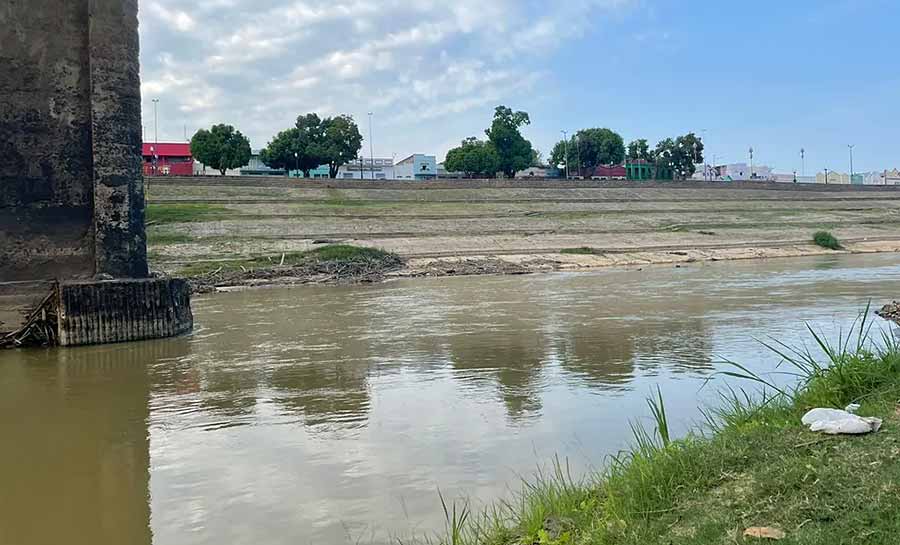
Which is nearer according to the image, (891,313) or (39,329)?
(39,329)

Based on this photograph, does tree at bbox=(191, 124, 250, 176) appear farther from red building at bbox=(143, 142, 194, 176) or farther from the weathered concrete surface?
the weathered concrete surface

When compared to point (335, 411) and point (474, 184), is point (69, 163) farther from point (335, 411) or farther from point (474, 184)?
point (474, 184)

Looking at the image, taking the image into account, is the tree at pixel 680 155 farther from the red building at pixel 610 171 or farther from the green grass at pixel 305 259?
the green grass at pixel 305 259

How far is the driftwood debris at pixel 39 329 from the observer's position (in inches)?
555

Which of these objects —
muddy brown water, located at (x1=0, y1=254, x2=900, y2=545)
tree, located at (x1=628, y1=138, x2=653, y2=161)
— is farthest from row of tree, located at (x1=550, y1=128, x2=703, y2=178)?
muddy brown water, located at (x1=0, y1=254, x2=900, y2=545)

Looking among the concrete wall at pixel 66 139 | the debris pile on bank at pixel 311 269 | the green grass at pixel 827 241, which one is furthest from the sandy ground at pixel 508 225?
the concrete wall at pixel 66 139

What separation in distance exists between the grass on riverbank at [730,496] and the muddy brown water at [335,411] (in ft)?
2.97

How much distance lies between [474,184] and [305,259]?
2471 cm

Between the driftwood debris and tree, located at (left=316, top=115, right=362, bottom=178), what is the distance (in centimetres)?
5868

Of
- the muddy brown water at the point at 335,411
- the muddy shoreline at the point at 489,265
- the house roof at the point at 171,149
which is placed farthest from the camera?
the house roof at the point at 171,149

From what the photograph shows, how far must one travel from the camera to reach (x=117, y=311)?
48.0ft

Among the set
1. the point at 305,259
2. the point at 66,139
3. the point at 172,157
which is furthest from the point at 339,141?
the point at 66,139

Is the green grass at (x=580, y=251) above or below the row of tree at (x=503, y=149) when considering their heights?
below

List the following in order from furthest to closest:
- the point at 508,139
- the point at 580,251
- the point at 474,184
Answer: the point at 508,139
the point at 474,184
the point at 580,251
